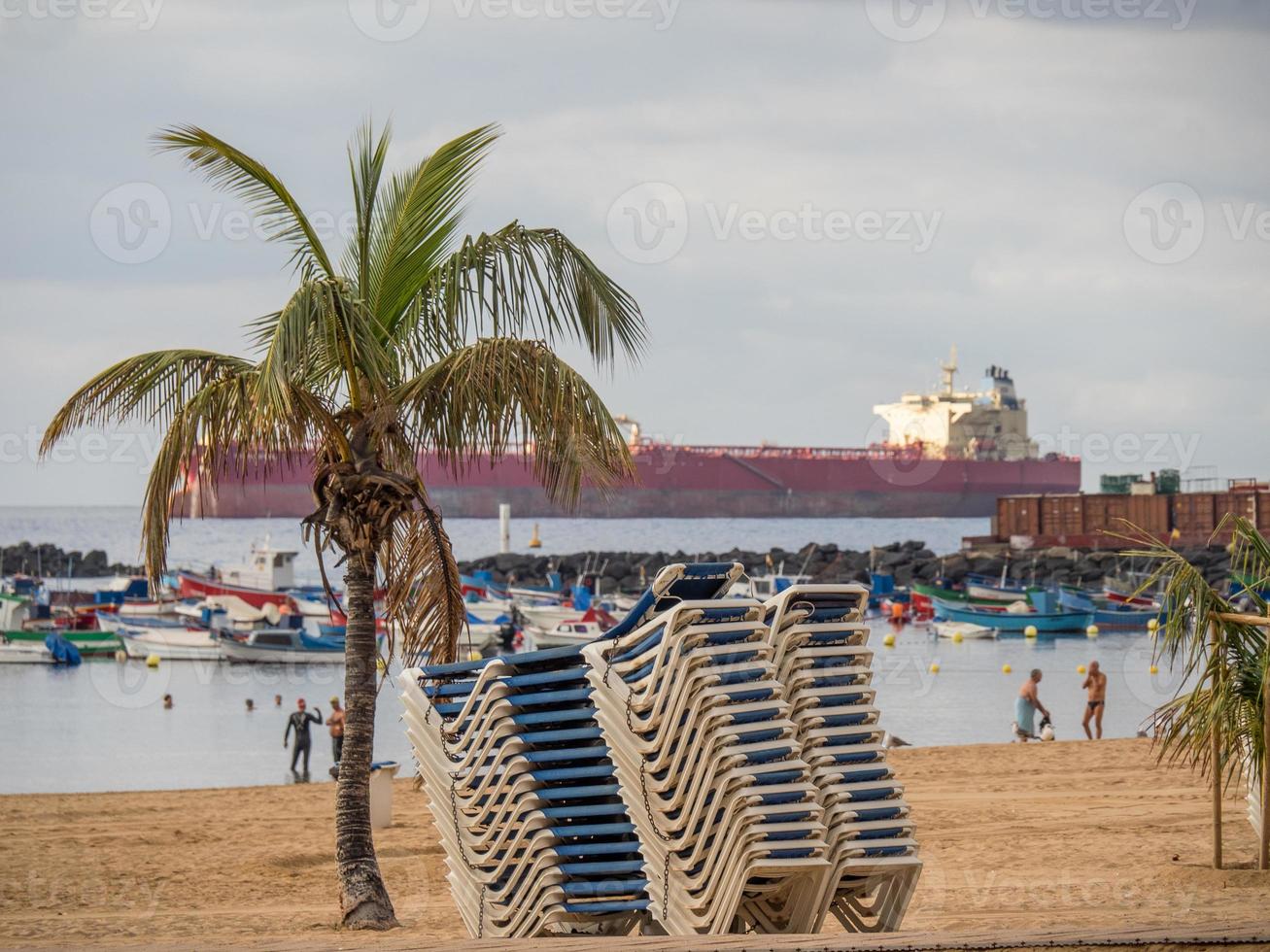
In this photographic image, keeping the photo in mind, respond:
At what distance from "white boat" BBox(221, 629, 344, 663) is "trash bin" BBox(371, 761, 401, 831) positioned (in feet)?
71.7

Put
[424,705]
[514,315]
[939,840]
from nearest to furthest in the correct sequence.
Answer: [424,705] < [514,315] < [939,840]

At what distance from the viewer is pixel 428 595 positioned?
783cm

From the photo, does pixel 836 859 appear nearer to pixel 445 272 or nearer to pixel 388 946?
pixel 388 946

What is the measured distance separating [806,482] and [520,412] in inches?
3034

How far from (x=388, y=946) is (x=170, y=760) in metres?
16.4

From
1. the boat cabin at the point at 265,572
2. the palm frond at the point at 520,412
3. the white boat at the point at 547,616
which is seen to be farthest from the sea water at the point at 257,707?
the palm frond at the point at 520,412

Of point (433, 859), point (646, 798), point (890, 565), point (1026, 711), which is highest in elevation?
point (646, 798)

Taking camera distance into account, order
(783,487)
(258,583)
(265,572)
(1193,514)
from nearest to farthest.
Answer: (265,572)
(258,583)
(1193,514)
(783,487)

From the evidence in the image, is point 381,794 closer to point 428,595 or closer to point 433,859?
point 433,859

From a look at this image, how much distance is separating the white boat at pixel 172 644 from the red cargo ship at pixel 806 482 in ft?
138

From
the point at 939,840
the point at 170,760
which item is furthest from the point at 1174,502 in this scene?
the point at 939,840

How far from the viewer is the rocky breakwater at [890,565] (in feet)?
160

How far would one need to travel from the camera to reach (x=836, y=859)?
5.37m

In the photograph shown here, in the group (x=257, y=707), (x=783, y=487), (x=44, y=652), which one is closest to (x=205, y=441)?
(x=257, y=707)
